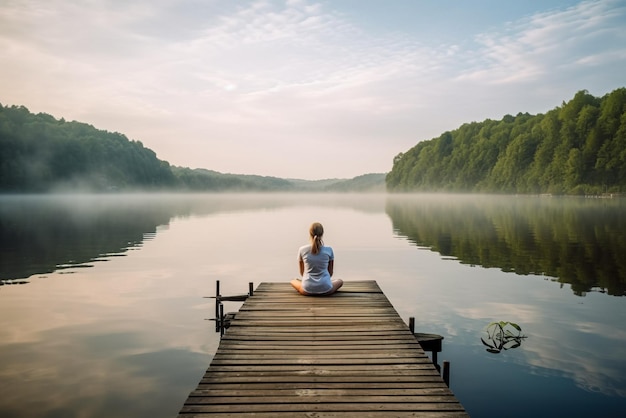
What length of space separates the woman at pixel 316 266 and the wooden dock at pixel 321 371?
1482mm

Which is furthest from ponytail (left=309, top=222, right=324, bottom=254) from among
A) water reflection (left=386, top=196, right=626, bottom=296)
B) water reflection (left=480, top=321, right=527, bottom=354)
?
water reflection (left=386, top=196, right=626, bottom=296)

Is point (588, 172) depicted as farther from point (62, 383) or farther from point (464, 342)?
point (62, 383)

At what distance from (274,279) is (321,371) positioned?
1532 centimetres

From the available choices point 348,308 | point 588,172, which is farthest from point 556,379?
point 588,172

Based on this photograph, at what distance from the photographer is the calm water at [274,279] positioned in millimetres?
9672

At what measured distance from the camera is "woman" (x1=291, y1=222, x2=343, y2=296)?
1220cm

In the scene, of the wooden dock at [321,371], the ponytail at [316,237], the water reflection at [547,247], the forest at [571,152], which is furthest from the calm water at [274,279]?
the forest at [571,152]

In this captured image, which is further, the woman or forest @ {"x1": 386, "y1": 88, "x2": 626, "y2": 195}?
forest @ {"x1": 386, "y1": 88, "x2": 626, "y2": 195}

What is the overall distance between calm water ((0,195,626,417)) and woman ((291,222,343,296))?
3179 millimetres

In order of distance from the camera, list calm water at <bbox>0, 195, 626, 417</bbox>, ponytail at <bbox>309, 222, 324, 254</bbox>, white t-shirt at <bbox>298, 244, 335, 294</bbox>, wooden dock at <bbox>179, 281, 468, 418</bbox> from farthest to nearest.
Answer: white t-shirt at <bbox>298, 244, 335, 294</bbox>, ponytail at <bbox>309, 222, 324, 254</bbox>, calm water at <bbox>0, 195, 626, 417</bbox>, wooden dock at <bbox>179, 281, 468, 418</bbox>

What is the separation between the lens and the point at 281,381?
7039 mm

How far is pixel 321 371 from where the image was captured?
24.4 ft

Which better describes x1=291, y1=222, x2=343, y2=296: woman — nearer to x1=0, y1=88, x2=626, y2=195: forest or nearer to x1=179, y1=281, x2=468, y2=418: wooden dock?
x1=179, y1=281, x2=468, y2=418: wooden dock

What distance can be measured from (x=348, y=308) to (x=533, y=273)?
46.5ft
